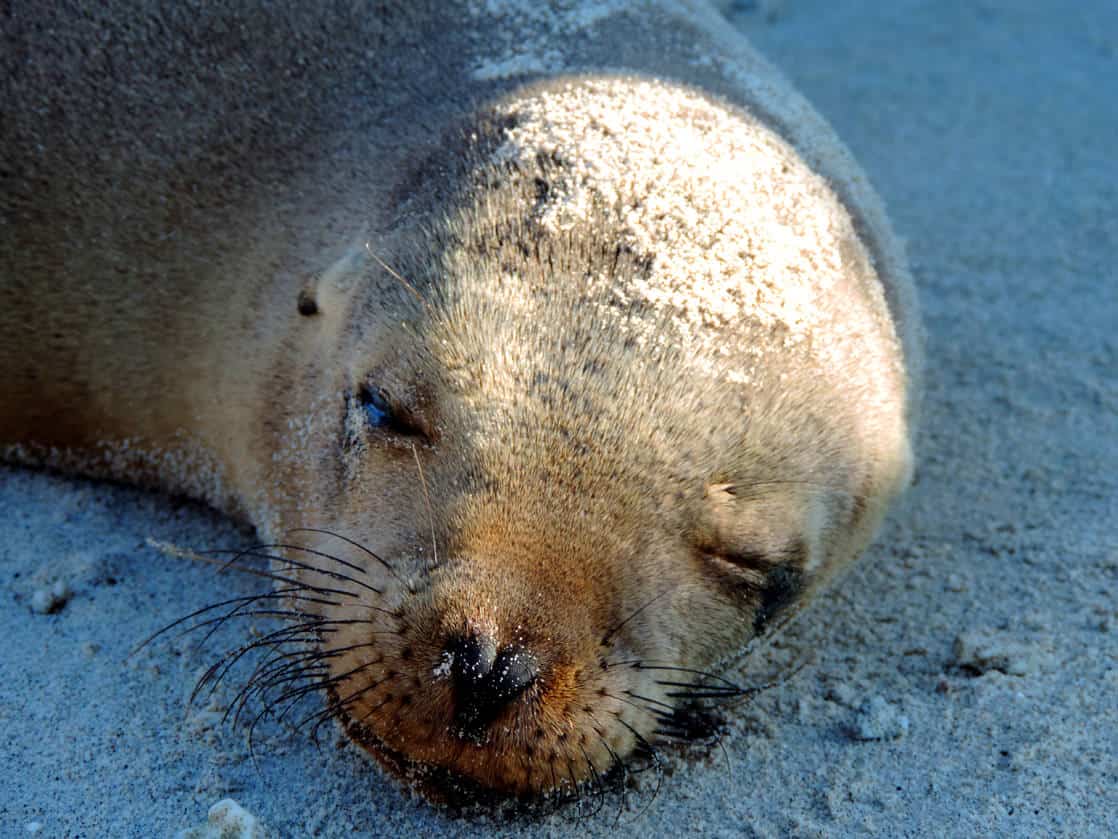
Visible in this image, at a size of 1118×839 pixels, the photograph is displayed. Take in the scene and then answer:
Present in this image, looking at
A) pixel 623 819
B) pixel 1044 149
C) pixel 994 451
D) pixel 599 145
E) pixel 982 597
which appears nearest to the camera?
pixel 623 819

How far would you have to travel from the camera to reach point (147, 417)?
3.49 metres

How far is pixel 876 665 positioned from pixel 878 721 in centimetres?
29

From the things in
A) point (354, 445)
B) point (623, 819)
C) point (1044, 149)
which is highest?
point (1044, 149)

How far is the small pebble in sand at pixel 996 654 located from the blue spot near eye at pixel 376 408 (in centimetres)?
158

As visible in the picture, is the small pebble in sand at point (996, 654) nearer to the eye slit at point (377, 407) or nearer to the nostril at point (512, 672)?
the nostril at point (512, 672)

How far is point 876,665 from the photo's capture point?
3133mm

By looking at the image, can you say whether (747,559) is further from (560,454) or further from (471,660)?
(471,660)

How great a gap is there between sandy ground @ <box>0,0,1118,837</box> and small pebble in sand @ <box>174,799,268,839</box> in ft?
0.44

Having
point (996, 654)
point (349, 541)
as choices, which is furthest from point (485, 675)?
point (996, 654)

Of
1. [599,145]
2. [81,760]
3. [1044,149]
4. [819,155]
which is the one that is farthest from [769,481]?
[1044,149]

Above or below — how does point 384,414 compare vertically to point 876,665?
above

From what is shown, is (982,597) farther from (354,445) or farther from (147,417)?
(147,417)

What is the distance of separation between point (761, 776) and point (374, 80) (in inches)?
86.4

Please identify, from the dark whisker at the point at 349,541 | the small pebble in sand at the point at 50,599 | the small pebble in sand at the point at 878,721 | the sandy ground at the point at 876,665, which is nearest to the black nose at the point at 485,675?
the dark whisker at the point at 349,541
